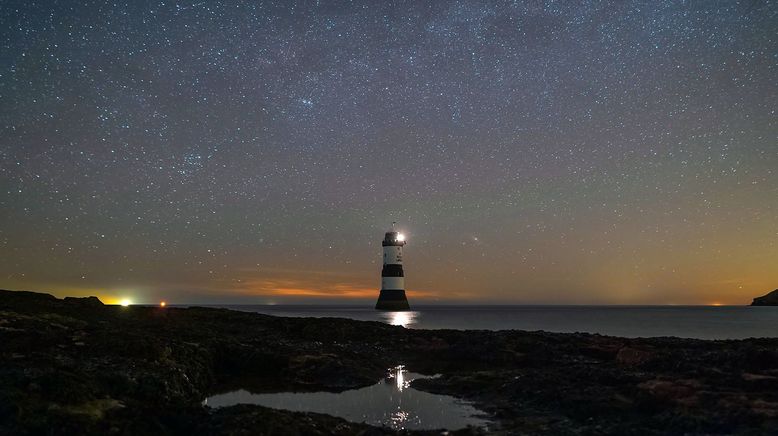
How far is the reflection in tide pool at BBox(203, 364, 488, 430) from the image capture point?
17906mm

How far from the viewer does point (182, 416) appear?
15211 millimetres

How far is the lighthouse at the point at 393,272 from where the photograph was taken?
112m

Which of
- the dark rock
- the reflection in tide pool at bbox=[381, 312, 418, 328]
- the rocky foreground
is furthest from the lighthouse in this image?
the dark rock

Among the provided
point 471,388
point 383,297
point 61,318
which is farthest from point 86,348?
point 383,297

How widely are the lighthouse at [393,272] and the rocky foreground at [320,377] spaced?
72949 mm

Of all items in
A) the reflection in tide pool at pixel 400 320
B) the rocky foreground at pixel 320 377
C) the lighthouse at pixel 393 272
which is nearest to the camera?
the rocky foreground at pixel 320 377

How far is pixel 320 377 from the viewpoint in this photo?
26.6 m

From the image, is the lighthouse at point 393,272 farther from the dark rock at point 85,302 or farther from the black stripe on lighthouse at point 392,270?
the dark rock at point 85,302

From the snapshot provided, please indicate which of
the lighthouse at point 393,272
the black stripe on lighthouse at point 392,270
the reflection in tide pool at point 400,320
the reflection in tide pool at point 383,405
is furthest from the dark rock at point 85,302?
the black stripe on lighthouse at point 392,270

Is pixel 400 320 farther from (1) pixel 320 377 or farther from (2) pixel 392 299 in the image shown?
(1) pixel 320 377

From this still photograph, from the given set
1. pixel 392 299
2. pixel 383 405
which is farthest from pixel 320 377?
pixel 392 299

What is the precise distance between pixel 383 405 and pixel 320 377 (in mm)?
6792

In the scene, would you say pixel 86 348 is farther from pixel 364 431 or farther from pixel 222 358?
pixel 364 431

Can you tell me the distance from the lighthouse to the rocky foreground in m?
72.9
